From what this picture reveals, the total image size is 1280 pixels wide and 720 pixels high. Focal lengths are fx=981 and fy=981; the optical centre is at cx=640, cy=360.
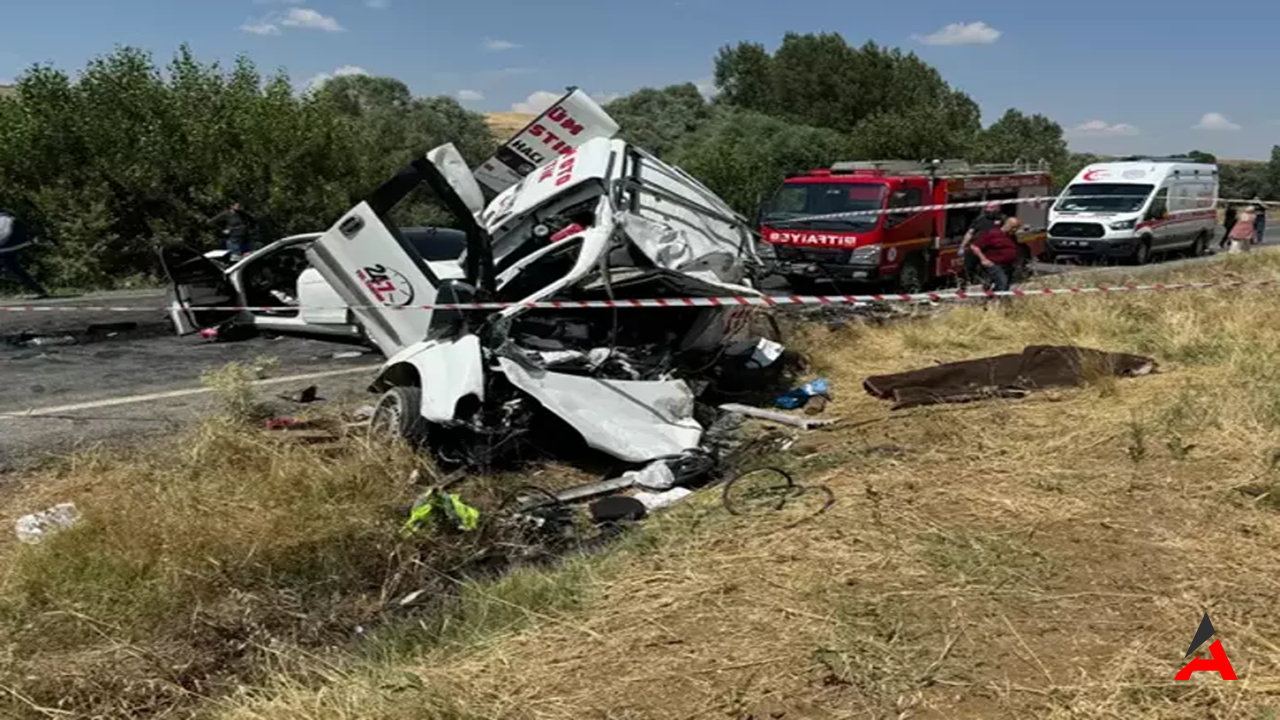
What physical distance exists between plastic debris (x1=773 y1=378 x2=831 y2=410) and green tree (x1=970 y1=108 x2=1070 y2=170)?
3667cm

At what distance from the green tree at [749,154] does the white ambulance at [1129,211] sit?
7.48 metres

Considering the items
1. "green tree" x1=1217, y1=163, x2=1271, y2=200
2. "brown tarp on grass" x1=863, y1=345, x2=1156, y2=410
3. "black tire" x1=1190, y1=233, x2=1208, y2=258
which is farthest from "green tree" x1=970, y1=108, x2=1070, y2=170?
"brown tarp on grass" x1=863, y1=345, x2=1156, y2=410

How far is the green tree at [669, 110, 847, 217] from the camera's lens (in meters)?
29.7

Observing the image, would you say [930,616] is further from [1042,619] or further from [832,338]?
[832,338]

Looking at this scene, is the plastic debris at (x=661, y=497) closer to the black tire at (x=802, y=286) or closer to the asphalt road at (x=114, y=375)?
the asphalt road at (x=114, y=375)

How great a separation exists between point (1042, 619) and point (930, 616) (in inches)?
15.7

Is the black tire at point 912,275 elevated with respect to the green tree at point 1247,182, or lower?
lower

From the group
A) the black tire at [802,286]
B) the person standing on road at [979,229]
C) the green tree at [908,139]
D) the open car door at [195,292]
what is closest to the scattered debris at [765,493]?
the open car door at [195,292]

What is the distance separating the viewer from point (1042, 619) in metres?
3.55

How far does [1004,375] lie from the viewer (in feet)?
25.3

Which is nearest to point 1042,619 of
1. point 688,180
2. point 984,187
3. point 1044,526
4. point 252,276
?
point 1044,526

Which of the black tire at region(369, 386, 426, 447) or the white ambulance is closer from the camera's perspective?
the black tire at region(369, 386, 426, 447)

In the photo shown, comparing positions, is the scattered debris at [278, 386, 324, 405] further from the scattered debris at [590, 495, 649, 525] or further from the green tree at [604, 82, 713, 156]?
the green tree at [604, 82, 713, 156]

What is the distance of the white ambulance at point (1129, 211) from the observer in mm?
22219
